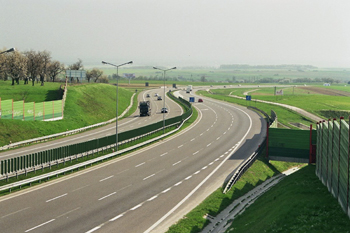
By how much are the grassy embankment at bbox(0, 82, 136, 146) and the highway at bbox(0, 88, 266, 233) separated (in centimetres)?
2015

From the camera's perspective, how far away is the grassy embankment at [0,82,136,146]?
203ft

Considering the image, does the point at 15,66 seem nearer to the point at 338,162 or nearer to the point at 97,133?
the point at 97,133

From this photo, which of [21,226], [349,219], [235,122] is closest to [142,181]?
[21,226]

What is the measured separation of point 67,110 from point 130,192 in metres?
51.5

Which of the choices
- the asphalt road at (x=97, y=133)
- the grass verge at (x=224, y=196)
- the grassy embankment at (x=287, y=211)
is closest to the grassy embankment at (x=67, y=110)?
the asphalt road at (x=97, y=133)

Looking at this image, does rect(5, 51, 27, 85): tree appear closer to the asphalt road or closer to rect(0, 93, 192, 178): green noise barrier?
the asphalt road


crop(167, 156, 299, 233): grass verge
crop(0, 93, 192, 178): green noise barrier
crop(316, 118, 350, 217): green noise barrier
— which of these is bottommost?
crop(167, 156, 299, 233): grass verge

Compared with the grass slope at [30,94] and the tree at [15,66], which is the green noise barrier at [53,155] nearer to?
the grass slope at [30,94]

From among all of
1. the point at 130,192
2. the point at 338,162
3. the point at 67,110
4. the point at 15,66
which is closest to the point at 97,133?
the point at 67,110

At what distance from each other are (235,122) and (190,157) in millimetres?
35939

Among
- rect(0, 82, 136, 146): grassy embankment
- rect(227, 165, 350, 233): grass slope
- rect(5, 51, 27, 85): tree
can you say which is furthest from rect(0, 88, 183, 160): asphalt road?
rect(5, 51, 27, 85): tree

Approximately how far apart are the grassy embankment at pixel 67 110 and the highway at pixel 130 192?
20.1 m

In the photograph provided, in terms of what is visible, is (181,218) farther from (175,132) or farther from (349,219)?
(175,132)

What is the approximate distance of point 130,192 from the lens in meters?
35.1
